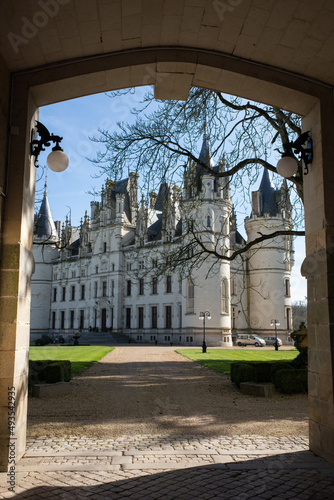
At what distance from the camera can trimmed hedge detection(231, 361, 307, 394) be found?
11.5 meters

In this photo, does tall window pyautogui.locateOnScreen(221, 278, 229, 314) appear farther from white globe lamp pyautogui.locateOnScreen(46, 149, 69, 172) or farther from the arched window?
white globe lamp pyautogui.locateOnScreen(46, 149, 69, 172)

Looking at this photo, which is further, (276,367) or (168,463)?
(276,367)

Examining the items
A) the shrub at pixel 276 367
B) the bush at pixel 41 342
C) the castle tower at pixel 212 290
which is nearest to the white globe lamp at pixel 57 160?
the shrub at pixel 276 367

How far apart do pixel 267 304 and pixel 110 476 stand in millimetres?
50243

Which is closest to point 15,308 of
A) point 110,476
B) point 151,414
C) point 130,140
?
point 110,476

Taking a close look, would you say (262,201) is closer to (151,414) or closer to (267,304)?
(267,304)

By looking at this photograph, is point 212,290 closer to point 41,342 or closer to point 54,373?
point 41,342

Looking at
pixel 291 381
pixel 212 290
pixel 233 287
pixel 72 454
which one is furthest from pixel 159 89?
pixel 233 287

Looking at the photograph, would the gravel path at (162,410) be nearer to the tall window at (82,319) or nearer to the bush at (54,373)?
the bush at (54,373)

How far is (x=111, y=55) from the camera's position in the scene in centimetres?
586

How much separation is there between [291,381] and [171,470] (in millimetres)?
7381

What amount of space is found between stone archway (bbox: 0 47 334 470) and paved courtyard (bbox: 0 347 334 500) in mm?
520

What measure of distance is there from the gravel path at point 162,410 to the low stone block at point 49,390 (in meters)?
0.32

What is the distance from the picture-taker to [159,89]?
662cm
